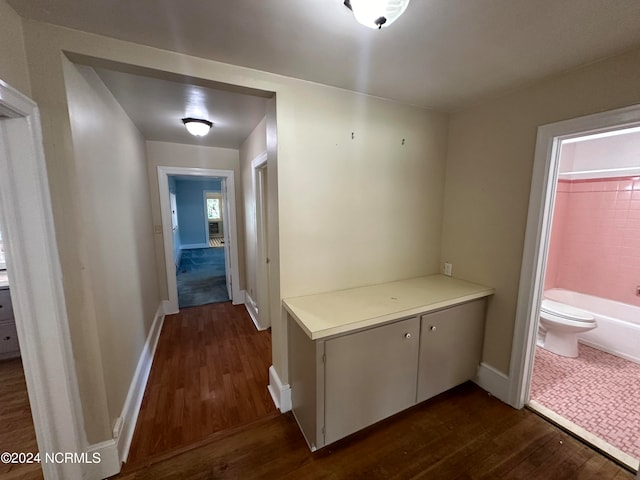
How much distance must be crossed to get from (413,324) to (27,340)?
80.2 inches

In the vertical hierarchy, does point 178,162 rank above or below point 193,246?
above

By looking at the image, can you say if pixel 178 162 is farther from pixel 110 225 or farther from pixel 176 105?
pixel 110 225

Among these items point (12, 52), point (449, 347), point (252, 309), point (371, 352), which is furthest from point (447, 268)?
point (12, 52)

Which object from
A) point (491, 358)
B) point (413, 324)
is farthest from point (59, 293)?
point (491, 358)

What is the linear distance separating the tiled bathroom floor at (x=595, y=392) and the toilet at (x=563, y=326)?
0.29 ft

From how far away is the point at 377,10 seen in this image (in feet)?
2.90

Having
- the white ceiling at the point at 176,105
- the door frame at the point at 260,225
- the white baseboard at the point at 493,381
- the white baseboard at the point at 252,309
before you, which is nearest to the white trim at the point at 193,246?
the white baseboard at the point at 252,309

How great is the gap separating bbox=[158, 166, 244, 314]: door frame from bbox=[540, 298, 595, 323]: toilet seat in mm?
3753

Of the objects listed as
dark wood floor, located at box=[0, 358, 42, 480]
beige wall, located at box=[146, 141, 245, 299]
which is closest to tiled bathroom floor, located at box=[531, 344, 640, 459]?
dark wood floor, located at box=[0, 358, 42, 480]

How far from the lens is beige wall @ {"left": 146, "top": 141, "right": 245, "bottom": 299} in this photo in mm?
3320

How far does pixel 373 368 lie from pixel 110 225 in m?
1.96

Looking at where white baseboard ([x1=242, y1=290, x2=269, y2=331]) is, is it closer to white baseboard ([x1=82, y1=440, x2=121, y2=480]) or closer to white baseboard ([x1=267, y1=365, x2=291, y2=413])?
white baseboard ([x1=267, y1=365, x2=291, y2=413])

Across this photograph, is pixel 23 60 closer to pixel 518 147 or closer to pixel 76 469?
pixel 76 469

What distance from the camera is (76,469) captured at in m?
1.30
